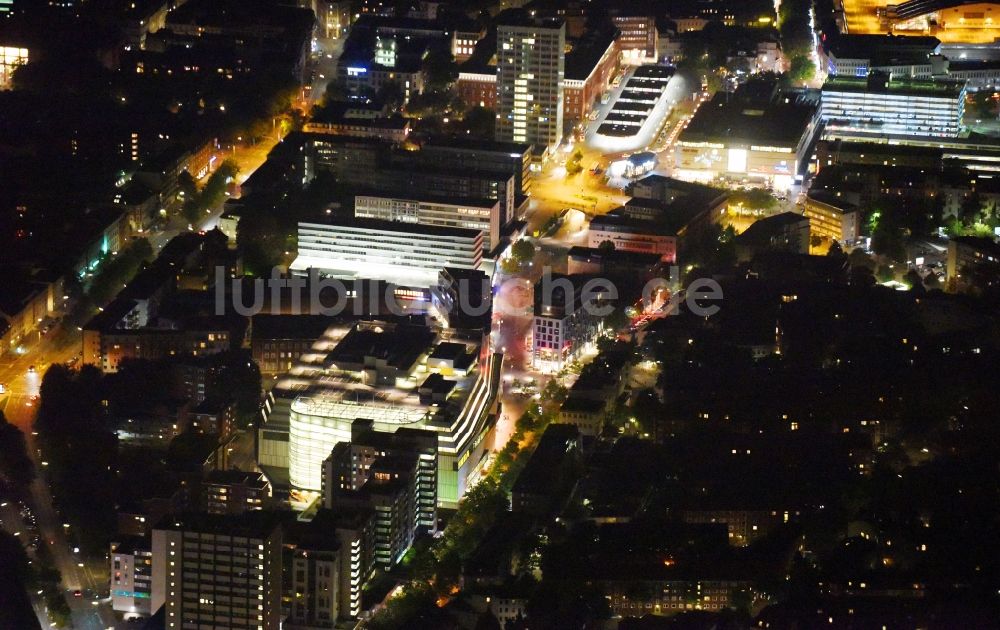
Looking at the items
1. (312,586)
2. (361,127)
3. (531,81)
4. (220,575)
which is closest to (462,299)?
(361,127)

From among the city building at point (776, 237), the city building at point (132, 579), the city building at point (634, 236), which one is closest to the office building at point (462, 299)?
the city building at point (634, 236)

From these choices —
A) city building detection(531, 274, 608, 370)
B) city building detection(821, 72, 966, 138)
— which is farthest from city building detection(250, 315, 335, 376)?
city building detection(821, 72, 966, 138)

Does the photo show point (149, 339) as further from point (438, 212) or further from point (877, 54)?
point (877, 54)

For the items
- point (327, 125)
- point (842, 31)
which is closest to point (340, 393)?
point (327, 125)

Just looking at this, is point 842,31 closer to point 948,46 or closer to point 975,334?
point 948,46

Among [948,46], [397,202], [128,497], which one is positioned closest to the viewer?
[128,497]
